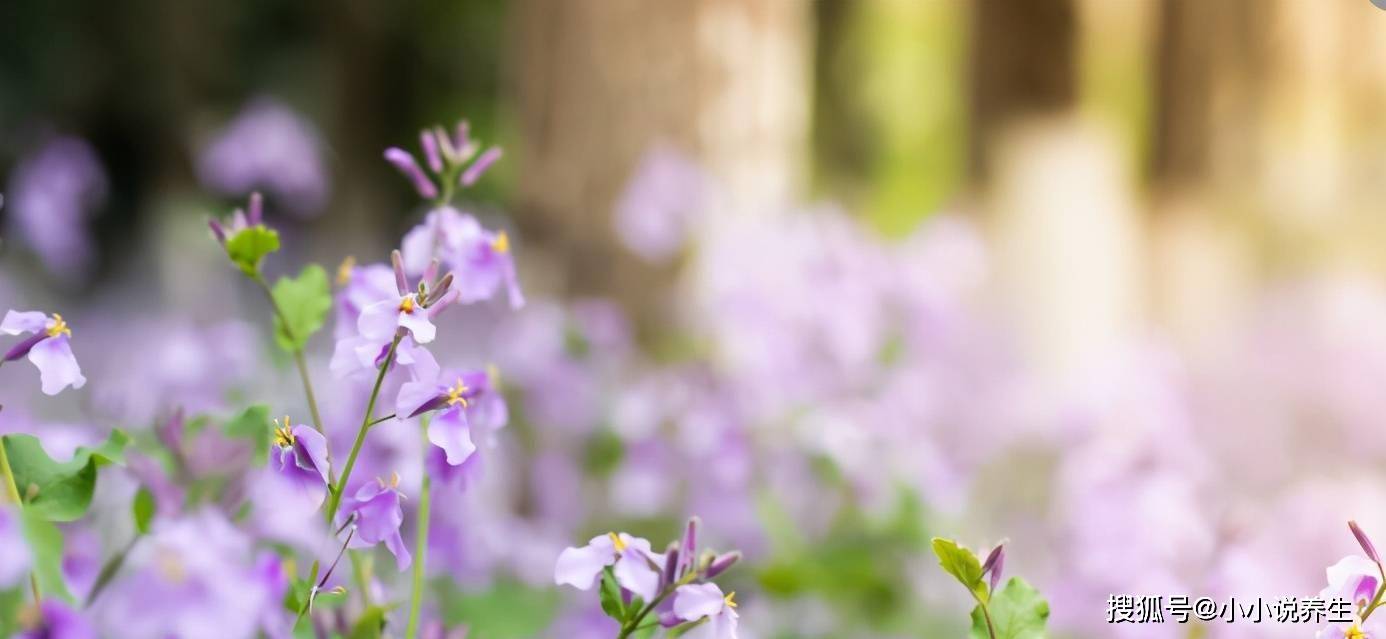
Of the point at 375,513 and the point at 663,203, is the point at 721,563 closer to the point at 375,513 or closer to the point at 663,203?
the point at 375,513

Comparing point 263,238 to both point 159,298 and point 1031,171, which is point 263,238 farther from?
point 159,298

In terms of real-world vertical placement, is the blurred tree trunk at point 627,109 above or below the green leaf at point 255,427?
above

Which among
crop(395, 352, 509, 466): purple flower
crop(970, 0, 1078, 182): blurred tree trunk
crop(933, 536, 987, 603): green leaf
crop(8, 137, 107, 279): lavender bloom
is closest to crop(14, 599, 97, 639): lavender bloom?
crop(395, 352, 509, 466): purple flower

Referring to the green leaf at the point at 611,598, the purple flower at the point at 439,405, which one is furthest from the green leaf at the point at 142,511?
the green leaf at the point at 611,598

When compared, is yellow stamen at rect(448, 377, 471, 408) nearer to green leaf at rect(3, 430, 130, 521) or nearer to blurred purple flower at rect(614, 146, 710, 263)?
green leaf at rect(3, 430, 130, 521)

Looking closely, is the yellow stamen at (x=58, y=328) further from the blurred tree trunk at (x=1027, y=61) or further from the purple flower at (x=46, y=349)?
the blurred tree trunk at (x=1027, y=61)

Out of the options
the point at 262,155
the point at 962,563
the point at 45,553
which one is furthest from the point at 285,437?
the point at 262,155
